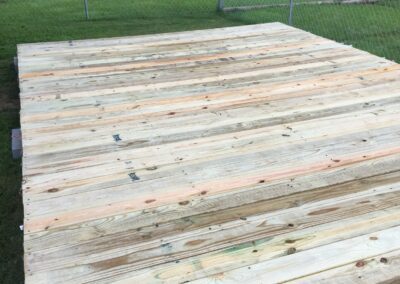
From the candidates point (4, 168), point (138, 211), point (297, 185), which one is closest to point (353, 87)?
point (297, 185)

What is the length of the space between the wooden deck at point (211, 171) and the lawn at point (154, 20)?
142 centimetres

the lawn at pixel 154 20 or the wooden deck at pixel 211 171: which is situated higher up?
the wooden deck at pixel 211 171

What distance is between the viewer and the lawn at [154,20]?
543 cm

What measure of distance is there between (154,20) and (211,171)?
4.93 metres

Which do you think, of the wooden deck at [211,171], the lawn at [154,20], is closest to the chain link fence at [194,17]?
the lawn at [154,20]

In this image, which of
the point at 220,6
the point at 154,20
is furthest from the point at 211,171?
the point at 220,6

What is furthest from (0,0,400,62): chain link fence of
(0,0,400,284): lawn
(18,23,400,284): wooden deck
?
(18,23,400,284): wooden deck

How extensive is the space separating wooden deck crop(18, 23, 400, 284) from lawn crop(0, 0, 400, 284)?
1423 millimetres

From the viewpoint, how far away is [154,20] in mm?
6656

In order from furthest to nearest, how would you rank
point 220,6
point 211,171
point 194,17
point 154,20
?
point 220,6
point 194,17
point 154,20
point 211,171

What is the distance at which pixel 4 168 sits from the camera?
9.52 ft

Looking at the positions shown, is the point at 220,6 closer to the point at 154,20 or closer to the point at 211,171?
the point at 154,20

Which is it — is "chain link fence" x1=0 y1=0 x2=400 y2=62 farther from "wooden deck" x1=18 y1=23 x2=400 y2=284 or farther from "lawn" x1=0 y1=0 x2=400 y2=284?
"wooden deck" x1=18 y1=23 x2=400 y2=284

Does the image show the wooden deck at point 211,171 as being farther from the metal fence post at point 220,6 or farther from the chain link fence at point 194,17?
the metal fence post at point 220,6
